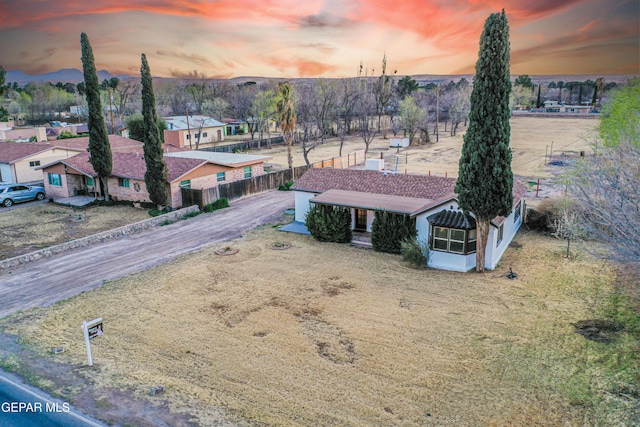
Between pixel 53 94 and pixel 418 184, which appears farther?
pixel 53 94

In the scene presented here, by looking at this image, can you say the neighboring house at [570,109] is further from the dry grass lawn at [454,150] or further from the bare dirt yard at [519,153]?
the dry grass lawn at [454,150]

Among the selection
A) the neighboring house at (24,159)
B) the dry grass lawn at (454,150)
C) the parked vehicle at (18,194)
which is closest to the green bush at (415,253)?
the dry grass lawn at (454,150)

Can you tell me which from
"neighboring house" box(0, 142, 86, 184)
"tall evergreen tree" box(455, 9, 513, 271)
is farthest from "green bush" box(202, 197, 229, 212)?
"neighboring house" box(0, 142, 86, 184)

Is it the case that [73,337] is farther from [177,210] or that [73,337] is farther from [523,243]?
[523,243]

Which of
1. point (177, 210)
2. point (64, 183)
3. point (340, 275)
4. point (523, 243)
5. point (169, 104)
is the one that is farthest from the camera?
point (169, 104)

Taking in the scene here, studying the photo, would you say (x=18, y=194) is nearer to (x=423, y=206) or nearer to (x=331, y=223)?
(x=331, y=223)

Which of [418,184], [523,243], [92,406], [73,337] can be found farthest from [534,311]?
[73,337]
